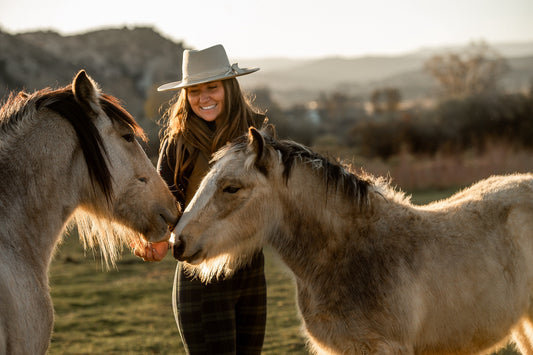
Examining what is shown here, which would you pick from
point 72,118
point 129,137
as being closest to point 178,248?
point 129,137

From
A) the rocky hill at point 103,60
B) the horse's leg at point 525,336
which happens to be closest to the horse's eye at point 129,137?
the horse's leg at point 525,336

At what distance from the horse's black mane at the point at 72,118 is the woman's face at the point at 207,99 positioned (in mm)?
941

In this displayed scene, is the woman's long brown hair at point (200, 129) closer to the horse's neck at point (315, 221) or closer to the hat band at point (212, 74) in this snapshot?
the hat band at point (212, 74)

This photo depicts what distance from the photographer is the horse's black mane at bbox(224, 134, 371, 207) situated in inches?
129

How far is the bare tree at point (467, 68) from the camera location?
6494 centimetres

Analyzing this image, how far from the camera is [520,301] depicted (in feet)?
11.0

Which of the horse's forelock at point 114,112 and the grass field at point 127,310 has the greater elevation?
the horse's forelock at point 114,112

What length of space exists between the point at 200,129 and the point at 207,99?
221mm

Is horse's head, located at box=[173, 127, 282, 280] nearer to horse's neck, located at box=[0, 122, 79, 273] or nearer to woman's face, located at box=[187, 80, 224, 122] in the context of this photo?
woman's face, located at box=[187, 80, 224, 122]

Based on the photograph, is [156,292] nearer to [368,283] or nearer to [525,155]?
[368,283]

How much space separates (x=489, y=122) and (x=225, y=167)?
101 feet

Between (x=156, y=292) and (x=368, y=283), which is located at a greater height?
(x=368, y=283)

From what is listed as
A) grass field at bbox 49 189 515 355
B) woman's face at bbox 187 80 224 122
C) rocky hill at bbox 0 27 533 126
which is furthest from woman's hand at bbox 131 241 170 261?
rocky hill at bbox 0 27 533 126

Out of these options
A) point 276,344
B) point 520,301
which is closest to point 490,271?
point 520,301
